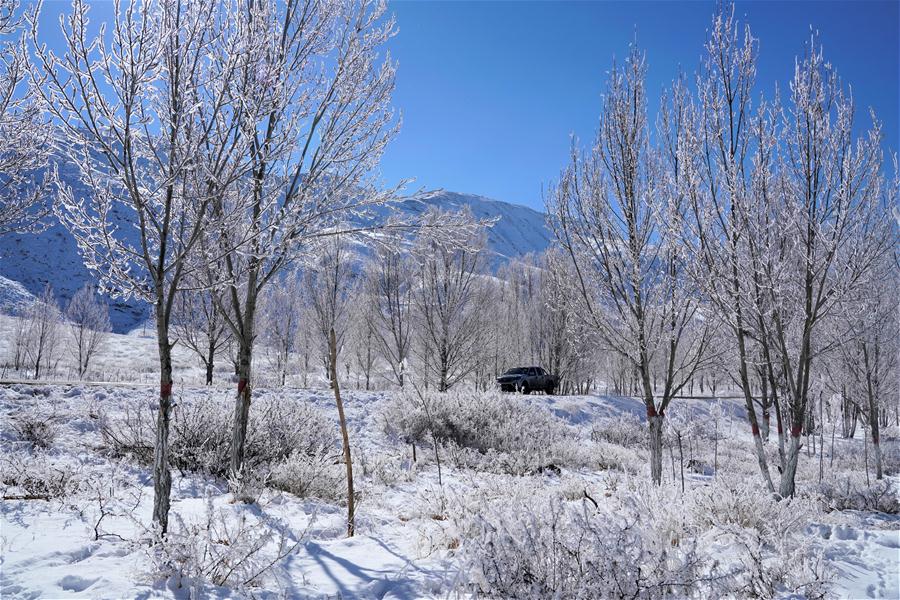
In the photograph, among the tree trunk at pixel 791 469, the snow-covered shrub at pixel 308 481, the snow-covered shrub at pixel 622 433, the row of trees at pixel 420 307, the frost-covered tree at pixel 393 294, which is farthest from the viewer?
the frost-covered tree at pixel 393 294

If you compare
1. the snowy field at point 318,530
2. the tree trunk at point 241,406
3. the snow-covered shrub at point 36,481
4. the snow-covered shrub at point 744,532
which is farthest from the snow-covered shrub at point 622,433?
the snow-covered shrub at point 36,481

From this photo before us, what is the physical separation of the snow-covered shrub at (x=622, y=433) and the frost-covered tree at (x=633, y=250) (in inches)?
389

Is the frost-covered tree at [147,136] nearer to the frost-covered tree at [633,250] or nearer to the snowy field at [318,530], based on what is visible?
the snowy field at [318,530]

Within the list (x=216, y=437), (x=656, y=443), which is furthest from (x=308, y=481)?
(x=656, y=443)

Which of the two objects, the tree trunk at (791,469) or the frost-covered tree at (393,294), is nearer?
the tree trunk at (791,469)

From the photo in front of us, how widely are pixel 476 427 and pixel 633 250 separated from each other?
5.48m

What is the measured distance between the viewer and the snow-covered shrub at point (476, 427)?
997cm

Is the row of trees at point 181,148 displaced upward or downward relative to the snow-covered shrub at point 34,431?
upward

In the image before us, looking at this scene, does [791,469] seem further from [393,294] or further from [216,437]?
[393,294]

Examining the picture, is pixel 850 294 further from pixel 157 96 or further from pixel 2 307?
pixel 2 307

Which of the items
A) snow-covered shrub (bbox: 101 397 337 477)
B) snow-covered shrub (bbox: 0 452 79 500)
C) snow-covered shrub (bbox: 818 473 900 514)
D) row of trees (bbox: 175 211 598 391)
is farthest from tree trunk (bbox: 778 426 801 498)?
snow-covered shrub (bbox: 0 452 79 500)

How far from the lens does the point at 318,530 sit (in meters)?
4.21

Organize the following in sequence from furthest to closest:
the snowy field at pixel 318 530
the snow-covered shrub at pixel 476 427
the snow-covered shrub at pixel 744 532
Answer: the snow-covered shrub at pixel 476 427 < the snow-covered shrub at pixel 744 532 < the snowy field at pixel 318 530

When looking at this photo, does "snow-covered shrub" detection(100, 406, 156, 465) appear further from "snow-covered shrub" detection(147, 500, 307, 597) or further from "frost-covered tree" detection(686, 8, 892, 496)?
"frost-covered tree" detection(686, 8, 892, 496)
